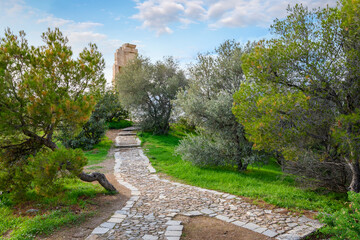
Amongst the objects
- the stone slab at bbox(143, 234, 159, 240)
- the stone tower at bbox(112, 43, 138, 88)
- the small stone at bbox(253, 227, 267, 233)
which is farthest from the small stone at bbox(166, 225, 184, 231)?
the stone tower at bbox(112, 43, 138, 88)

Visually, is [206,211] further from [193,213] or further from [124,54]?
[124,54]

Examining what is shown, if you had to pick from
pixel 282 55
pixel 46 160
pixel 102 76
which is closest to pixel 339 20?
pixel 282 55

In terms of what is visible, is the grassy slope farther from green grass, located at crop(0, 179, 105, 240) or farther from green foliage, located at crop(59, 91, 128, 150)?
green foliage, located at crop(59, 91, 128, 150)

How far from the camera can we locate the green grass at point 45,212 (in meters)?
4.86

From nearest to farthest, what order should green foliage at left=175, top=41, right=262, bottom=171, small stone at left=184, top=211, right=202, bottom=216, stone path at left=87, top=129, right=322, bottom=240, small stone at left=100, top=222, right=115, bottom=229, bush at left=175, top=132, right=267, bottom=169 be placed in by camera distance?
stone path at left=87, top=129, right=322, bottom=240
small stone at left=100, top=222, right=115, bottom=229
small stone at left=184, top=211, right=202, bottom=216
green foliage at left=175, top=41, right=262, bottom=171
bush at left=175, top=132, right=267, bottom=169

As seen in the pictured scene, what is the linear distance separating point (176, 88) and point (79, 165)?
1528 centimetres

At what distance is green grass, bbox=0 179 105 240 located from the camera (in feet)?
16.0

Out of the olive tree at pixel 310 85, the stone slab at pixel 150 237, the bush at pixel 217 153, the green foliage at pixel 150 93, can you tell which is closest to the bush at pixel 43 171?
the stone slab at pixel 150 237

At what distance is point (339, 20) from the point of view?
5.97m

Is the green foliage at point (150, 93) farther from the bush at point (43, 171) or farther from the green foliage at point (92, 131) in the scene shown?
the bush at point (43, 171)

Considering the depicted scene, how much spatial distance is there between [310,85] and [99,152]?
11.7m

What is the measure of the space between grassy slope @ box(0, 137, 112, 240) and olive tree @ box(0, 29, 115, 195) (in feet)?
1.82

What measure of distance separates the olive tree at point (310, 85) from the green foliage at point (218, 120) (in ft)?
8.78

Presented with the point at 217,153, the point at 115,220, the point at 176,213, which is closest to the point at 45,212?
the point at 115,220
